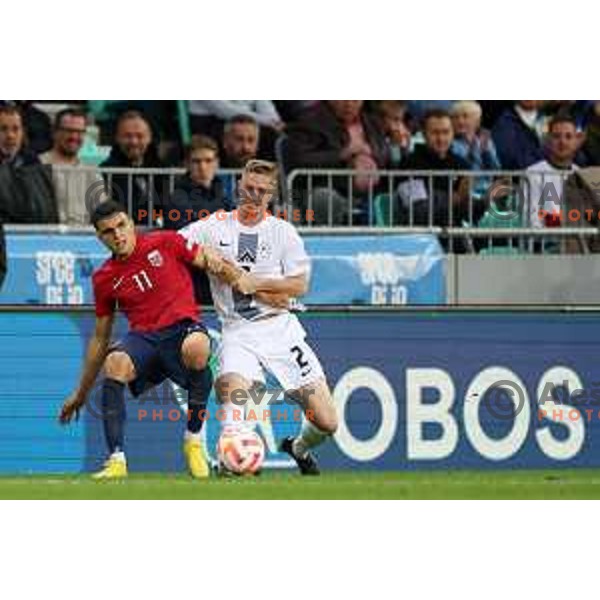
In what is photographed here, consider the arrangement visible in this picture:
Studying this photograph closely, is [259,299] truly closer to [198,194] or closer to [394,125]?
[198,194]

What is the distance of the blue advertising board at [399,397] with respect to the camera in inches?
692

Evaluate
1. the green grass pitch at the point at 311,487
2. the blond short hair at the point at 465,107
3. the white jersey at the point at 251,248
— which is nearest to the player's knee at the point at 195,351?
the white jersey at the point at 251,248

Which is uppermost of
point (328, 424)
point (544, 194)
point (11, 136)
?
point (11, 136)

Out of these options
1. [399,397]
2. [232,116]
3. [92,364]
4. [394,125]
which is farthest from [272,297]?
[394,125]

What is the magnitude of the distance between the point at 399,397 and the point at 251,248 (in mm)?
2691

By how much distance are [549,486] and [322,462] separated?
9.87 ft

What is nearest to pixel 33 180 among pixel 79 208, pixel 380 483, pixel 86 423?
pixel 79 208

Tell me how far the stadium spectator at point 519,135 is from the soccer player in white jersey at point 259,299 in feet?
16.8

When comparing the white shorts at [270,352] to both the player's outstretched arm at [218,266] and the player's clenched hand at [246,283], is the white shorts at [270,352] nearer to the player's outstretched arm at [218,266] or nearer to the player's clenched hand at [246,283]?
the player's clenched hand at [246,283]

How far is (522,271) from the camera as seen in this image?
1897cm

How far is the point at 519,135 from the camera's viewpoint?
2080cm

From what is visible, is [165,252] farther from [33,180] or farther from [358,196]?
[358,196]

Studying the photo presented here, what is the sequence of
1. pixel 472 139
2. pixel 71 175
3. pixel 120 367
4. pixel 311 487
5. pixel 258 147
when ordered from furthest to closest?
pixel 472 139, pixel 258 147, pixel 71 175, pixel 120 367, pixel 311 487

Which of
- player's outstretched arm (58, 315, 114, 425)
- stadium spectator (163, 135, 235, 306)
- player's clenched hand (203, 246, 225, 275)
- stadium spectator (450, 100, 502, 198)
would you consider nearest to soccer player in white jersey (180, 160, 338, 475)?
player's clenched hand (203, 246, 225, 275)
